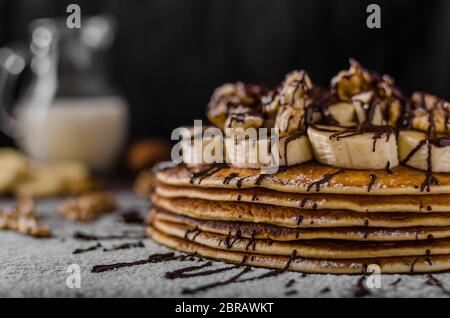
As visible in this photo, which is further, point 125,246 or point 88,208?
→ point 88,208

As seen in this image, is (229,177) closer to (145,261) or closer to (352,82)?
(145,261)

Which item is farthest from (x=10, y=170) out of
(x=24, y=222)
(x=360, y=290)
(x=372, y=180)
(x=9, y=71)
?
(x=360, y=290)

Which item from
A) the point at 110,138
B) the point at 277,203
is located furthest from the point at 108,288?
the point at 110,138

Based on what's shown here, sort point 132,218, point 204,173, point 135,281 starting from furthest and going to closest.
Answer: point 132,218 < point 204,173 < point 135,281

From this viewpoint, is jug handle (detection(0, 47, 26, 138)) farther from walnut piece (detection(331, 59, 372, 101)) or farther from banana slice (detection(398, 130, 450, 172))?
banana slice (detection(398, 130, 450, 172))

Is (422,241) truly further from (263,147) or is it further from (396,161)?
(263,147)

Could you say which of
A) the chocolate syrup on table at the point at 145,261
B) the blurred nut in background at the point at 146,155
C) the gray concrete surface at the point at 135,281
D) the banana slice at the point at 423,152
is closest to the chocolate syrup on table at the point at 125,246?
the gray concrete surface at the point at 135,281
